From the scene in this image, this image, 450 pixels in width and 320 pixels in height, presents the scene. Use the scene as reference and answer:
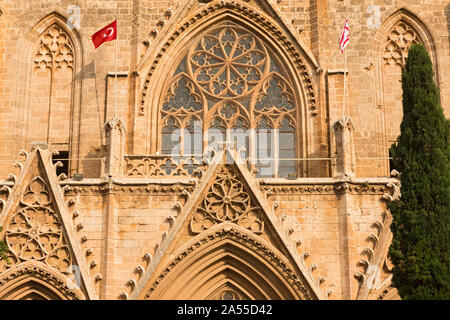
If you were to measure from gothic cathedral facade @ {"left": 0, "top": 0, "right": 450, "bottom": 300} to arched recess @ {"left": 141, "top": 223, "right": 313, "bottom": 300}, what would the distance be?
3 cm

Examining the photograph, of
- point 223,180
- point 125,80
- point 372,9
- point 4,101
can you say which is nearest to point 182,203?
point 223,180

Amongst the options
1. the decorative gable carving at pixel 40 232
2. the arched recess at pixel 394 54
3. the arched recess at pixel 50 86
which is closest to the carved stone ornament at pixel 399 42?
the arched recess at pixel 394 54

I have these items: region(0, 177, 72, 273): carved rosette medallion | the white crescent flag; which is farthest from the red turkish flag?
the white crescent flag

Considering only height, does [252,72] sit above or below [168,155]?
above

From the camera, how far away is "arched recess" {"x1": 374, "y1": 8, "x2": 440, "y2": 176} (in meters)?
26.4

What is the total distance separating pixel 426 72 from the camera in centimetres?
2055

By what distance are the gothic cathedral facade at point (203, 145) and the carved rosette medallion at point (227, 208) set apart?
32 millimetres

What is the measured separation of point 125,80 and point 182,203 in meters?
4.56

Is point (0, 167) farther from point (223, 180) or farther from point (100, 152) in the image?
point (223, 180)

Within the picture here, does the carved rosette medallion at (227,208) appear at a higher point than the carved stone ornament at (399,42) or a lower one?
lower

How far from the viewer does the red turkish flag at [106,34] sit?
85.3ft

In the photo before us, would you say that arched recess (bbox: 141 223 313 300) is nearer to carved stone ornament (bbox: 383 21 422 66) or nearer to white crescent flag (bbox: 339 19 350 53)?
white crescent flag (bbox: 339 19 350 53)

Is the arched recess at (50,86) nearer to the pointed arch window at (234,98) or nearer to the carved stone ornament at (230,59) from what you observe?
the carved stone ornament at (230,59)

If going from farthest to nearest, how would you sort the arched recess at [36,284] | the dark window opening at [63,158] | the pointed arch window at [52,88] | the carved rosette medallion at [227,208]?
the pointed arch window at [52,88]
the dark window opening at [63,158]
the carved rosette medallion at [227,208]
the arched recess at [36,284]
